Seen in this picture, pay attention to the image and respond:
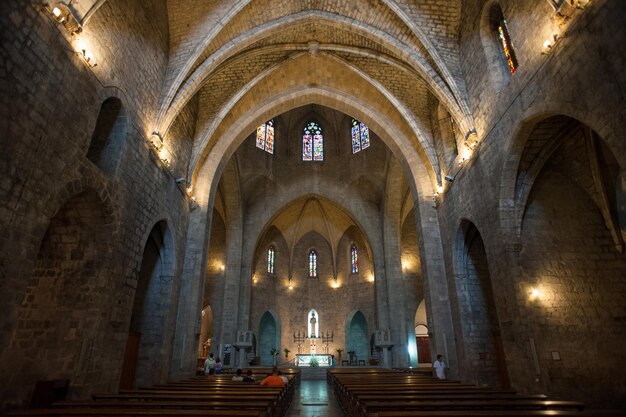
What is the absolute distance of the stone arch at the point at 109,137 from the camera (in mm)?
8445

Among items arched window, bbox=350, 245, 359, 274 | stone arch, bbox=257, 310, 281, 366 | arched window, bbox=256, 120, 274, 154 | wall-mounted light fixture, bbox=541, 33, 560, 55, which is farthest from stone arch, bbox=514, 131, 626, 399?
stone arch, bbox=257, 310, 281, 366

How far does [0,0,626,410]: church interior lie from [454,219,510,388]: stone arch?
0.05 metres

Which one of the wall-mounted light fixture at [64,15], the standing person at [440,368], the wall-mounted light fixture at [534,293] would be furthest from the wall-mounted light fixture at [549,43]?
the standing person at [440,368]


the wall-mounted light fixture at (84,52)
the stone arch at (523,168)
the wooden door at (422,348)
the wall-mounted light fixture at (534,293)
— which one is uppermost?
the wall-mounted light fixture at (84,52)

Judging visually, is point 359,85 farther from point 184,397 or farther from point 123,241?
point 184,397

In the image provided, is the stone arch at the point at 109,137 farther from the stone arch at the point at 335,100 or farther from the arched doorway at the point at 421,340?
the arched doorway at the point at 421,340

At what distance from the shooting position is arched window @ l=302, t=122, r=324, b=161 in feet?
80.1

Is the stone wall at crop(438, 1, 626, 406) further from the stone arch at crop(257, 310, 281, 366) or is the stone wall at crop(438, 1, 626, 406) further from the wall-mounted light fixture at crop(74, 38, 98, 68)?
the stone arch at crop(257, 310, 281, 366)

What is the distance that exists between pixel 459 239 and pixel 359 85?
766 centimetres

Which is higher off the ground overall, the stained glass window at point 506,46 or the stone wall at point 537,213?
the stained glass window at point 506,46

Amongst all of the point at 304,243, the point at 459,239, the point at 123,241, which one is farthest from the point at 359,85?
the point at 304,243

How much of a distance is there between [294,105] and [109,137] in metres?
8.98

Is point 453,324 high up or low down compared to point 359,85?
down

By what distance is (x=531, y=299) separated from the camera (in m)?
8.00
